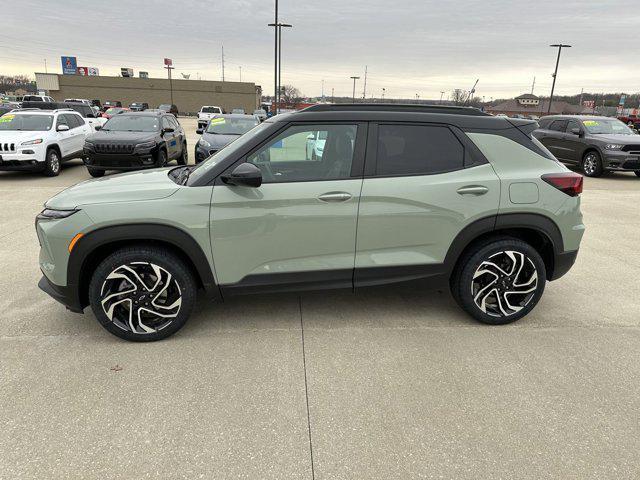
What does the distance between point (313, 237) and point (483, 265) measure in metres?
1.43

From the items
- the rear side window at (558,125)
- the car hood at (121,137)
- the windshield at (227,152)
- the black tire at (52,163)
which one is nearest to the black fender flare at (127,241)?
the windshield at (227,152)

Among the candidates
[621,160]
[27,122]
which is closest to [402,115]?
[27,122]

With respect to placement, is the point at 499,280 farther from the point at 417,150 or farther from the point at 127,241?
the point at 127,241

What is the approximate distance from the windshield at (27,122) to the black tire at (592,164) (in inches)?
590

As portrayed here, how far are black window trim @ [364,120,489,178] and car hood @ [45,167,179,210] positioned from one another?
1.45 meters

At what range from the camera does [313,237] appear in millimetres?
3236

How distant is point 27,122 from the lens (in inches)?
435

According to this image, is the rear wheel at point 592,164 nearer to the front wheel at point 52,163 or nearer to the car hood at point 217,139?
the car hood at point 217,139

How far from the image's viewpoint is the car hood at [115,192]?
3102 millimetres

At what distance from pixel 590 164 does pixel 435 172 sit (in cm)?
1201

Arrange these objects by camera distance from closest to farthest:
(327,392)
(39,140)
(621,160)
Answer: (327,392) < (39,140) < (621,160)

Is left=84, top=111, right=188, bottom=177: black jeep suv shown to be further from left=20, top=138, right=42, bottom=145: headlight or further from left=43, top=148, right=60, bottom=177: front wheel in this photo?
left=20, top=138, right=42, bottom=145: headlight

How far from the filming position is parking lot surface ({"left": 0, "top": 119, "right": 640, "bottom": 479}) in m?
2.23

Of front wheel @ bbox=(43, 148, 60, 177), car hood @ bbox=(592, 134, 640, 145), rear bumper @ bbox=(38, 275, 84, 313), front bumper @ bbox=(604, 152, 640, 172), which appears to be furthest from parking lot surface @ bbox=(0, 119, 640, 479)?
car hood @ bbox=(592, 134, 640, 145)
